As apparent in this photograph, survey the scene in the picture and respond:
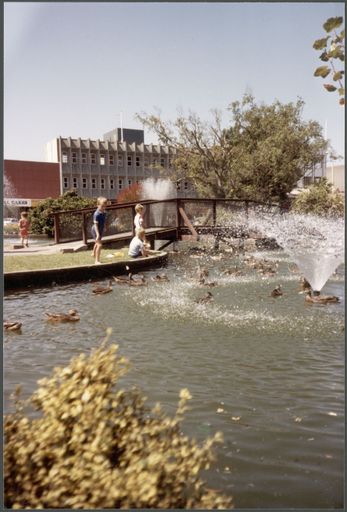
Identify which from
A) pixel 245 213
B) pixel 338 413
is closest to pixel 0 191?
pixel 338 413

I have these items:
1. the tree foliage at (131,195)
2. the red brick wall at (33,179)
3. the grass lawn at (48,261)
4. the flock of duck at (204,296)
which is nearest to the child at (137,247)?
the grass lawn at (48,261)

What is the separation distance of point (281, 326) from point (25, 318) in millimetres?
3993

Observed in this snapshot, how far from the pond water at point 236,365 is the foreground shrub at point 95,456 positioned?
27.5 inches

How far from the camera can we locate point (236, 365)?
18.1 ft

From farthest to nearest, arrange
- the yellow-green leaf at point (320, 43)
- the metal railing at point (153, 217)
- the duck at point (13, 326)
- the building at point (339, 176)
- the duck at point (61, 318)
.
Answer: the metal railing at point (153, 217), the duck at point (61, 318), the duck at point (13, 326), the building at point (339, 176), the yellow-green leaf at point (320, 43)

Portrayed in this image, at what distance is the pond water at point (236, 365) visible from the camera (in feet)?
10.5

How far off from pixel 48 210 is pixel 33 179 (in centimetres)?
2586

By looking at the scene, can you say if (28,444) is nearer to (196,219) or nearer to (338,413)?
(338,413)

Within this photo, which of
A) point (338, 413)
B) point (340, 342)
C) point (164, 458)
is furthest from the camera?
point (340, 342)

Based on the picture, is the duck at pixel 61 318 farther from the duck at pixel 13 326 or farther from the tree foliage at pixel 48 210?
the tree foliage at pixel 48 210

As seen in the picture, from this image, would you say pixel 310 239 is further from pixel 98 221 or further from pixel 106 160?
pixel 106 160

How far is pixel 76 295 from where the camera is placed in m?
9.71

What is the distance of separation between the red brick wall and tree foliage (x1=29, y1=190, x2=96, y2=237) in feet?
68.1

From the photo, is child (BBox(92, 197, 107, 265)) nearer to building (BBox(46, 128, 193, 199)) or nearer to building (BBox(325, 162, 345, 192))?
building (BBox(325, 162, 345, 192))
